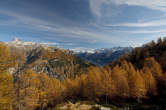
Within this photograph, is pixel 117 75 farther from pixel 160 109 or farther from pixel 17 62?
pixel 17 62

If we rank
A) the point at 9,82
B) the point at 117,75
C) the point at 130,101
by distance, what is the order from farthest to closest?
1. the point at 117,75
2. the point at 130,101
3. the point at 9,82

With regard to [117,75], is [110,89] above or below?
below

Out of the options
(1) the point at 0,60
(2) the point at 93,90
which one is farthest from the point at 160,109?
(1) the point at 0,60

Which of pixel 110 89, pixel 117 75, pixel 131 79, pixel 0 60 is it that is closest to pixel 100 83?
pixel 110 89

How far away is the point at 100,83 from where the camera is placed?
159 ft

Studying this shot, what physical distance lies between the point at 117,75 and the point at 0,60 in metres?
45.9

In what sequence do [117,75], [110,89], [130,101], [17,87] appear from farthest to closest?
[117,75], [110,89], [130,101], [17,87]

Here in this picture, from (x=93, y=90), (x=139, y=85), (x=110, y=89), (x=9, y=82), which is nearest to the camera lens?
(x=9, y=82)

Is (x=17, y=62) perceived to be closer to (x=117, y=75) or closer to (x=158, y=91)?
(x=117, y=75)

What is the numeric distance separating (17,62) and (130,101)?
45.7 m

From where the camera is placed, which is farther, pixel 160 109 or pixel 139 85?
pixel 139 85

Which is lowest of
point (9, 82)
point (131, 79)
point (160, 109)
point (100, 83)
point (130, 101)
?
point (130, 101)

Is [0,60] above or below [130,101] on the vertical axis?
above

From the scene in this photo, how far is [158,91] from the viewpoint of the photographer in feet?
139
